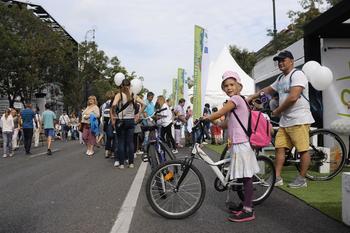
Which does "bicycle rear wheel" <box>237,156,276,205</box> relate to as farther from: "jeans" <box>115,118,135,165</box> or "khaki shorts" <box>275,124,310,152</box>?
"jeans" <box>115,118,135,165</box>

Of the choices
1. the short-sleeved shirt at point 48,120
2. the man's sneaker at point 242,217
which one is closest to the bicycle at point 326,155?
the man's sneaker at point 242,217

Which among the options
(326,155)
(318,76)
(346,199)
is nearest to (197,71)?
(318,76)

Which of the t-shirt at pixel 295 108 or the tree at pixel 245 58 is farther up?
the tree at pixel 245 58

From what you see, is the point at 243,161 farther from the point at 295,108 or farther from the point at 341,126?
the point at 341,126

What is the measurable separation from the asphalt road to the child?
23 cm

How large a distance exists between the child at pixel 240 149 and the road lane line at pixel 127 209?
118 cm

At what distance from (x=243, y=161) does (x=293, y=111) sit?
6.36 ft

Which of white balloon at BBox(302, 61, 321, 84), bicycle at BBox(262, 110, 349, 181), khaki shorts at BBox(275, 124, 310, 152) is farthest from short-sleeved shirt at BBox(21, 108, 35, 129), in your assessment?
khaki shorts at BBox(275, 124, 310, 152)

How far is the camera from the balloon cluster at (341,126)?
8.41 meters

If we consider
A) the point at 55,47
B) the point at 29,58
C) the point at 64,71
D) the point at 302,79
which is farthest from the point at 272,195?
the point at 64,71

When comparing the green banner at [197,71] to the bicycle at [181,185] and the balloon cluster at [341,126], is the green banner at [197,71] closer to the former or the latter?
the balloon cluster at [341,126]

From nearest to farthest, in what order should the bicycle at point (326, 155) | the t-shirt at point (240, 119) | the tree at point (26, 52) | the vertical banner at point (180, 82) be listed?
the t-shirt at point (240, 119) < the bicycle at point (326, 155) < the vertical banner at point (180, 82) < the tree at point (26, 52)

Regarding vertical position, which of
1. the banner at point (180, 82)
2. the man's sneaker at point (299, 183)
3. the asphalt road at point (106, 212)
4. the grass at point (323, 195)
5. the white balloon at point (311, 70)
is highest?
the banner at point (180, 82)

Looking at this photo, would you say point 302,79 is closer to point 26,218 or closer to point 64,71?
point 26,218
